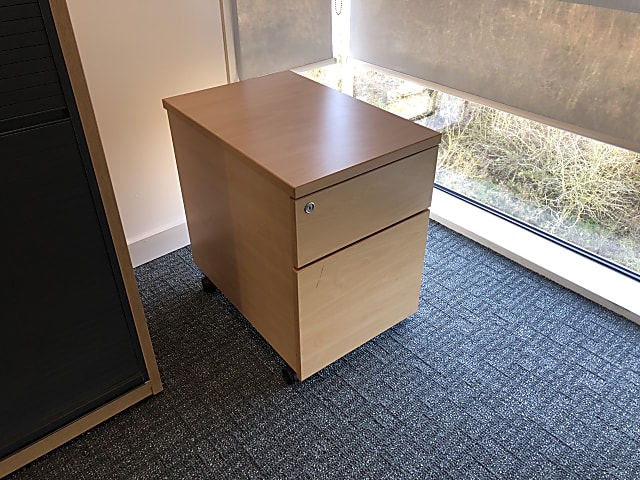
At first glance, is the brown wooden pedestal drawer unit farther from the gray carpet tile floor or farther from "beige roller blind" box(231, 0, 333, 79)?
"beige roller blind" box(231, 0, 333, 79)

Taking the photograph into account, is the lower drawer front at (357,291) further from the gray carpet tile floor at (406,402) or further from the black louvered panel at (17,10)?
the black louvered panel at (17,10)

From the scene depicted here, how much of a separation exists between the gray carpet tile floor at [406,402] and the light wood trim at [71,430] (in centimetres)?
A: 2

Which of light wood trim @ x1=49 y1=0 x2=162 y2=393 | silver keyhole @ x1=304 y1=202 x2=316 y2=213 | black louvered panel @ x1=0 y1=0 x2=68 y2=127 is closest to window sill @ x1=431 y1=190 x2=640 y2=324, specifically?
silver keyhole @ x1=304 y1=202 x2=316 y2=213

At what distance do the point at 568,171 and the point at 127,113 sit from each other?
128cm

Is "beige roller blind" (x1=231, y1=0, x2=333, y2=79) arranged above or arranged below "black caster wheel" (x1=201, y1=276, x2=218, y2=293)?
above

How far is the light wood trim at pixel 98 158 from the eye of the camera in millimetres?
837

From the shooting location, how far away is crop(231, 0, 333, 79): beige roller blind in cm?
159

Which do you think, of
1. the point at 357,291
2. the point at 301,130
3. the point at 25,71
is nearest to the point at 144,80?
the point at 301,130

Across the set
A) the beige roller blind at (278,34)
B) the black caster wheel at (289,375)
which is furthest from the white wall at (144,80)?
the black caster wheel at (289,375)

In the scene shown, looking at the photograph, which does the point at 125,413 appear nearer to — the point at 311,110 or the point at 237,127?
the point at 237,127

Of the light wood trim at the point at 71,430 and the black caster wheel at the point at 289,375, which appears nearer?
the light wood trim at the point at 71,430

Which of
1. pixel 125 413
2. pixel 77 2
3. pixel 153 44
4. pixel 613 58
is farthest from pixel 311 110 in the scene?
pixel 125 413

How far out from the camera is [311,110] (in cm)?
128

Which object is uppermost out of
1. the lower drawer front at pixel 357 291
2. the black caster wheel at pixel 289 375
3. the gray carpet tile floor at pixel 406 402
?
the lower drawer front at pixel 357 291
